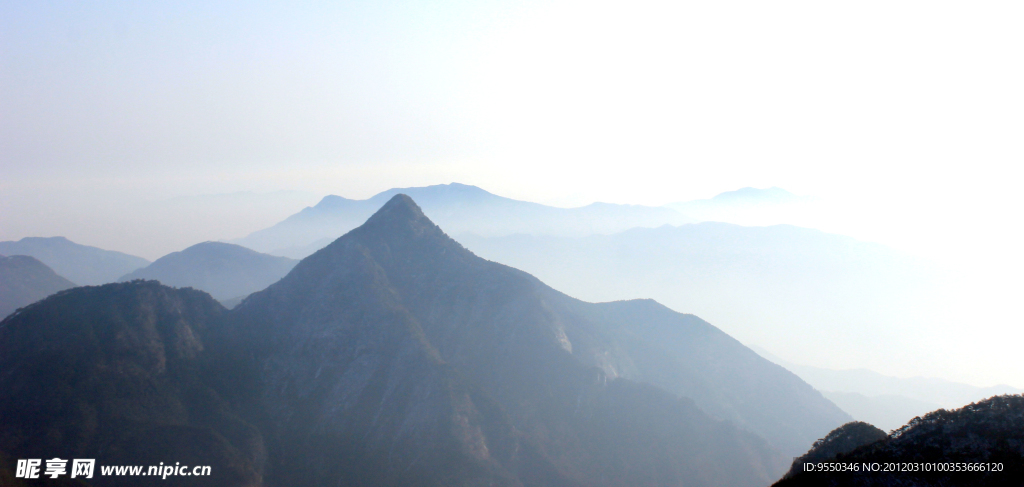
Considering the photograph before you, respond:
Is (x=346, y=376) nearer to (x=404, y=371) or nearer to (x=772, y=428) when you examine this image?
(x=404, y=371)

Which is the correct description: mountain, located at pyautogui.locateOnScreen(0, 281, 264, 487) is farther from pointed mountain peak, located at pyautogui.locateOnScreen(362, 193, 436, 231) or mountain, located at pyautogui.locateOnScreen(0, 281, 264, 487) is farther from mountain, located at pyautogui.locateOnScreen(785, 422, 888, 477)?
mountain, located at pyautogui.locateOnScreen(785, 422, 888, 477)

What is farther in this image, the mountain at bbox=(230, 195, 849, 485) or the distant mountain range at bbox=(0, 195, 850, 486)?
the mountain at bbox=(230, 195, 849, 485)

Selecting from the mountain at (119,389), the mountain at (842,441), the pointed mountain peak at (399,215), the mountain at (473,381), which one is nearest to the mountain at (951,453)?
the mountain at (842,441)

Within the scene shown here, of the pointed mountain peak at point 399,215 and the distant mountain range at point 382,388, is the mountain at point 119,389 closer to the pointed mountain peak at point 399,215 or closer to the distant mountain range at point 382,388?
the distant mountain range at point 382,388

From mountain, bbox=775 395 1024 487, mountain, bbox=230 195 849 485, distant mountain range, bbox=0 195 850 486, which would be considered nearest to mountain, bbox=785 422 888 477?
mountain, bbox=775 395 1024 487

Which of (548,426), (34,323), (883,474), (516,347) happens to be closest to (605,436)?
(548,426)
